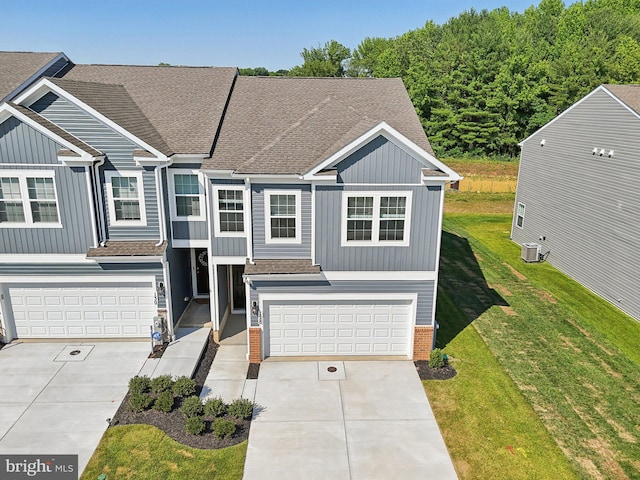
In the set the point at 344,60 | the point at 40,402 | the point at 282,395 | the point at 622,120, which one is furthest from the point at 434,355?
the point at 344,60

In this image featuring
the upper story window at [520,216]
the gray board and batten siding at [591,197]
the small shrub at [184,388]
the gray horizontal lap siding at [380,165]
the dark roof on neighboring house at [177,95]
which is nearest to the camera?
the small shrub at [184,388]

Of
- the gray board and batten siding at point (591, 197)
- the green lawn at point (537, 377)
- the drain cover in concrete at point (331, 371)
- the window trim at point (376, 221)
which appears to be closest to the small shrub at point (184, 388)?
the drain cover in concrete at point (331, 371)

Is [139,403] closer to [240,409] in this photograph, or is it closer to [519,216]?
[240,409]

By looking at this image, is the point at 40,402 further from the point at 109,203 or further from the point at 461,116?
the point at 461,116

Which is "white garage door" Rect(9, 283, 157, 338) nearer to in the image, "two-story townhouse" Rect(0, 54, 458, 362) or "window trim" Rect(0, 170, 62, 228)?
"two-story townhouse" Rect(0, 54, 458, 362)

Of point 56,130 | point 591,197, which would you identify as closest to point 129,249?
point 56,130

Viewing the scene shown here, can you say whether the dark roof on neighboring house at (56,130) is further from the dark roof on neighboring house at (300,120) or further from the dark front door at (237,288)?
the dark front door at (237,288)
